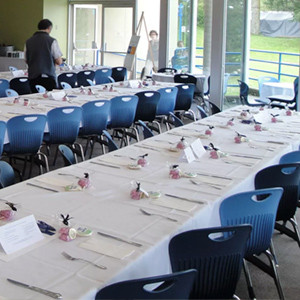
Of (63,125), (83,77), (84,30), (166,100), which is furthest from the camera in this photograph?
(84,30)

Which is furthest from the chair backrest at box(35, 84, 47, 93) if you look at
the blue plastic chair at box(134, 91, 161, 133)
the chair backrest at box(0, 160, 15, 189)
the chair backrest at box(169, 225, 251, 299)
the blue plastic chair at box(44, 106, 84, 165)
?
the chair backrest at box(169, 225, 251, 299)

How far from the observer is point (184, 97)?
862 cm

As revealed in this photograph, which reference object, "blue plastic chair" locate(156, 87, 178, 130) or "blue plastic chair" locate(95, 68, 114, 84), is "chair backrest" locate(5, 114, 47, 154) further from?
"blue plastic chair" locate(95, 68, 114, 84)

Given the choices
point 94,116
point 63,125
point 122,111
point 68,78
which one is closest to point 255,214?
point 63,125

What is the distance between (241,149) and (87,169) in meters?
1.41

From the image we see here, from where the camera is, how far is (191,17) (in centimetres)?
1256

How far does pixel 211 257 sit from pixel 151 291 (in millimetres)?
627

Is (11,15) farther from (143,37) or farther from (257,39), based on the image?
(257,39)

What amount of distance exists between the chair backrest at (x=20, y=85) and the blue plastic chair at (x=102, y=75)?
251cm

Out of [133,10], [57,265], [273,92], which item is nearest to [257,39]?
[273,92]

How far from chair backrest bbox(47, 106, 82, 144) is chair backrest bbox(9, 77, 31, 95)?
322 centimetres

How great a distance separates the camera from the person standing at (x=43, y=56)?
8492mm

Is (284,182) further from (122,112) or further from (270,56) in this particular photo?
(270,56)

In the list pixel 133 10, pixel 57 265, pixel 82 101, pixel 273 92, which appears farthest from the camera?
pixel 133 10
